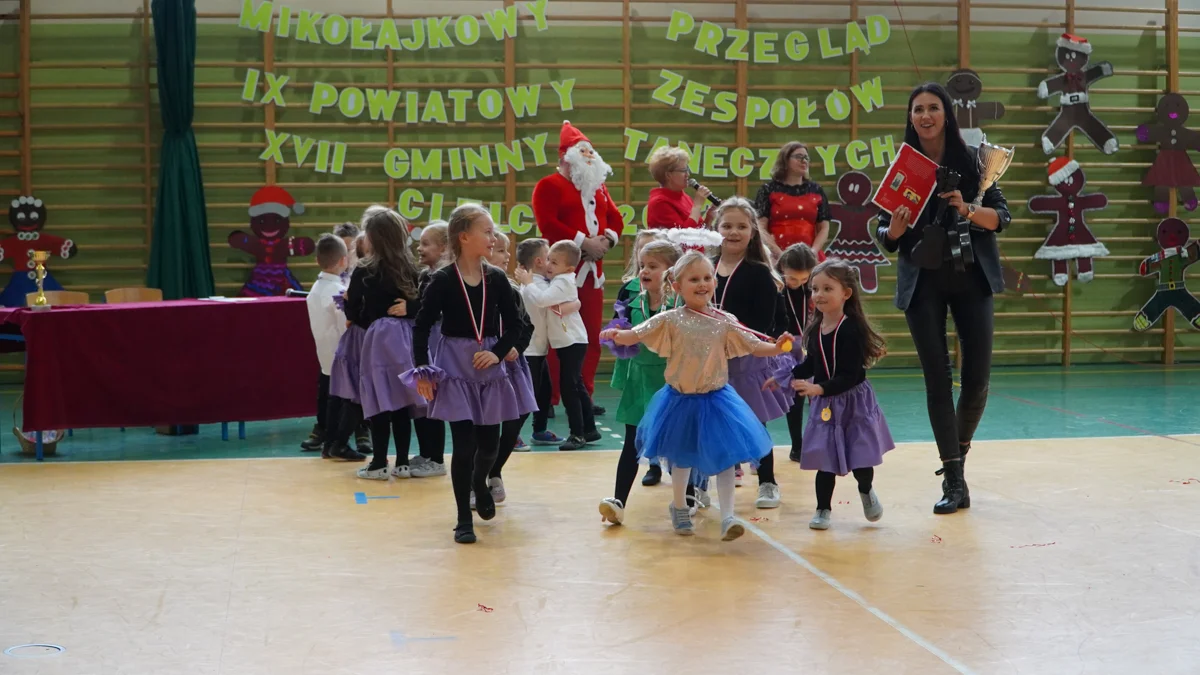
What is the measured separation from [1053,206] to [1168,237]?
3.27ft


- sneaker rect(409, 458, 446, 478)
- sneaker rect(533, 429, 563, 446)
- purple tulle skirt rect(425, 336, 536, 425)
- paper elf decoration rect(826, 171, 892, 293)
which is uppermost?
paper elf decoration rect(826, 171, 892, 293)

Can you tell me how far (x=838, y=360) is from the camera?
13.7ft

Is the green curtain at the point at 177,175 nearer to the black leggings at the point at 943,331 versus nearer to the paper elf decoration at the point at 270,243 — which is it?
the paper elf decoration at the point at 270,243

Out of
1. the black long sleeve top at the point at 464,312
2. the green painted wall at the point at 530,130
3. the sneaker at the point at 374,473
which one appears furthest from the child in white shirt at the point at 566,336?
the green painted wall at the point at 530,130

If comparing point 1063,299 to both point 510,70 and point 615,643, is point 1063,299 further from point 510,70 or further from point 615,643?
point 615,643

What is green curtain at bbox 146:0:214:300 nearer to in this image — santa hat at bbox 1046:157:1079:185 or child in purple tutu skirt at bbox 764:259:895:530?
child in purple tutu skirt at bbox 764:259:895:530

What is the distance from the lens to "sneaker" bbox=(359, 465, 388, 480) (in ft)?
16.8

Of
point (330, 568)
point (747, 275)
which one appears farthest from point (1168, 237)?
point (330, 568)

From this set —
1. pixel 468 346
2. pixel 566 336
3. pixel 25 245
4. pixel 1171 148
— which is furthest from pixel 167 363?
pixel 1171 148

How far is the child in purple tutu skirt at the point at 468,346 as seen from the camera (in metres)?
3.99

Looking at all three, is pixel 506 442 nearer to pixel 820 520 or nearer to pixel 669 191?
pixel 820 520

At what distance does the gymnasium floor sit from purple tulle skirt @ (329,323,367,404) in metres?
0.40

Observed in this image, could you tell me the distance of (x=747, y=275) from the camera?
14.3ft

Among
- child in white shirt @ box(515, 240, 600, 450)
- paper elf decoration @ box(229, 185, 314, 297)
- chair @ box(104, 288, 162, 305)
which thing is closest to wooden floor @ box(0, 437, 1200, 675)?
child in white shirt @ box(515, 240, 600, 450)
